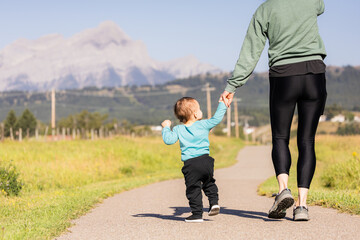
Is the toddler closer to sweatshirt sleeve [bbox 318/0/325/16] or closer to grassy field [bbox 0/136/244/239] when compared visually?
grassy field [bbox 0/136/244/239]

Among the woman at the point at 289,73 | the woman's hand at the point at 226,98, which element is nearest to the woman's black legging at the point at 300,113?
the woman at the point at 289,73

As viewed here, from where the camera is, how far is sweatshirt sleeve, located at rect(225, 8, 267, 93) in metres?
5.65

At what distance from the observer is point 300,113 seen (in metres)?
5.56

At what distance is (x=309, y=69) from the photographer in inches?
211

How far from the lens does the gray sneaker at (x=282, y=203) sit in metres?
5.24

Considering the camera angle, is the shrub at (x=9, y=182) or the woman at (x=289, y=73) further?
the shrub at (x=9, y=182)

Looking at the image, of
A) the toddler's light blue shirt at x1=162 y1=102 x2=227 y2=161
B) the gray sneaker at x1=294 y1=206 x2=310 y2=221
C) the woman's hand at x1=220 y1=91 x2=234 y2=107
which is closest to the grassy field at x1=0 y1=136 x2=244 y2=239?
the toddler's light blue shirt at x1=162 y1=102 x2=227 y2=161

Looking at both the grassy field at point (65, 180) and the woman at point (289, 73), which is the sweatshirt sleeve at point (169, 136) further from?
the grassy field at point (65, 180)

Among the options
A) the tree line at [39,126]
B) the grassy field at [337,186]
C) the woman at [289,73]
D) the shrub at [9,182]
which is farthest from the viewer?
the tree line at [39,126]

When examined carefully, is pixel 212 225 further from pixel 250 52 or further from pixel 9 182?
pixel 9 182

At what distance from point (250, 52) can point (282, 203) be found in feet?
5.39

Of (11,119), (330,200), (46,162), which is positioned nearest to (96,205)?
(330,200)

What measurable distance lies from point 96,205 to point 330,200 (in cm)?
346

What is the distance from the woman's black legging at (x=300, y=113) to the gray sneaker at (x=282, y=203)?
312mm
